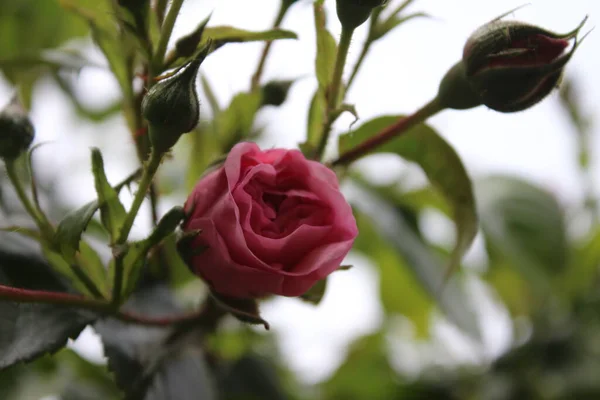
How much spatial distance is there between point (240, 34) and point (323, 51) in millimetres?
49

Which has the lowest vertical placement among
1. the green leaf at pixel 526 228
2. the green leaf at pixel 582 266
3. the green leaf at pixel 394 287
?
the green leaf at pixel 394 287

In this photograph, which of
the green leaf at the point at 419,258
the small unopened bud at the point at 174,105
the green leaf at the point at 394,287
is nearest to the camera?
the small unopened bud at the point at 174,105

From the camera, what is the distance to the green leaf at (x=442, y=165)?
0.46 m

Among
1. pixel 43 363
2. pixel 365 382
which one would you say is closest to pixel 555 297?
pixel 365 382

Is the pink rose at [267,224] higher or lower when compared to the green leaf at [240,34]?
lower

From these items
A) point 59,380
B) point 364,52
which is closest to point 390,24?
point 364,52

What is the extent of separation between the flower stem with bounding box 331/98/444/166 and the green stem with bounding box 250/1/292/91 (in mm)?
95

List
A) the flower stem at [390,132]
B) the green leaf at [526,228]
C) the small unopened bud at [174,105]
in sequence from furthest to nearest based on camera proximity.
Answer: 1. the green leaf at [526,228]
2. the flower stem at [390,132]
3. the small unopened bud at [174,105]

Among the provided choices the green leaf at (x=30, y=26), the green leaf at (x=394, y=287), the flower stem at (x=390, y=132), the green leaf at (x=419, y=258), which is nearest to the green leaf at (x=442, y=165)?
the flower stem at (x=390, y=132)

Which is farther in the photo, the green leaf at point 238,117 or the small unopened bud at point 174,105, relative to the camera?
the green leaf at point 238,117

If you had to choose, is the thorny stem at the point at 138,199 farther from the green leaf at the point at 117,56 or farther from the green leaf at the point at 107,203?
the green leaf at the point at 117,56

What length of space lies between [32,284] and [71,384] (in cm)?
24

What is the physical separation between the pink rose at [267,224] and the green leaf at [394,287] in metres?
0.52

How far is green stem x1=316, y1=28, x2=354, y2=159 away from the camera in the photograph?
38 centimetres
